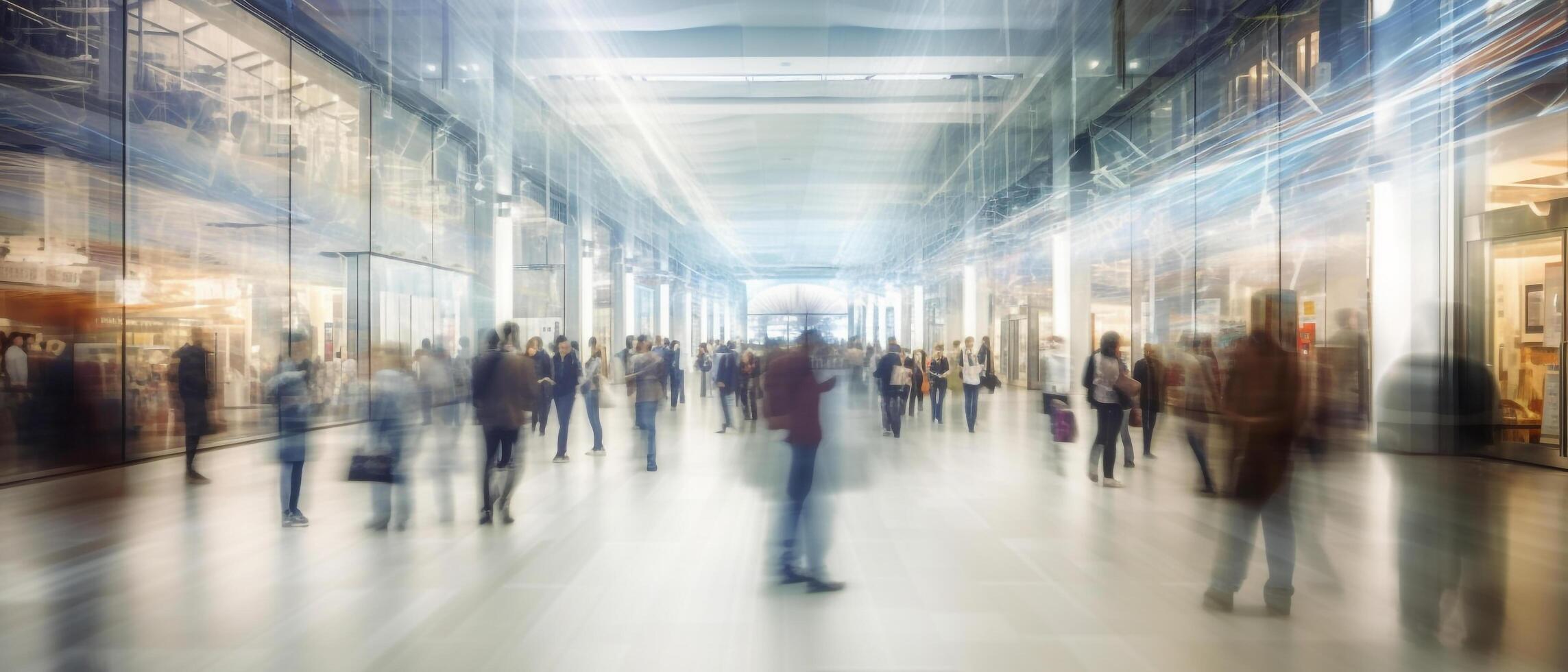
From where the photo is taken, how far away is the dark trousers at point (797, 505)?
5074mm

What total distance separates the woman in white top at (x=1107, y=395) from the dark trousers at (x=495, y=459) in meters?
5.47

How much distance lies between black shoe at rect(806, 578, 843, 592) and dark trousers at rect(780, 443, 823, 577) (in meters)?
0.14

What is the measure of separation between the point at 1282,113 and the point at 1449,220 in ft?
10.6

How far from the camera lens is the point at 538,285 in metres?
21.9

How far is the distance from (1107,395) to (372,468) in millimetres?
6644

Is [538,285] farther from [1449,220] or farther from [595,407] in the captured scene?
[1449,220]

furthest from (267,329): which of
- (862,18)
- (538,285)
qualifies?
(862,18)

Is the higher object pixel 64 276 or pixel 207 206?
pixel 207 206

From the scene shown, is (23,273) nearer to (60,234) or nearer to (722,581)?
(60,234)

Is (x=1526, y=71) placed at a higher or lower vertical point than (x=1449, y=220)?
higher

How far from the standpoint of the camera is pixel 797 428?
5109 millimetres

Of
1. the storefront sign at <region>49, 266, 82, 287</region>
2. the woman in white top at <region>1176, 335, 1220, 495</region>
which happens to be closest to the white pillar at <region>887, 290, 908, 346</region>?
the woman in white top at <region>1176, 335, 1220, 495</region>

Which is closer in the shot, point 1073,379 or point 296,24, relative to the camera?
point 296,24

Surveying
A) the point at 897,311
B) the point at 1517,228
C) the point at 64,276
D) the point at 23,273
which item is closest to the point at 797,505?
the point at 23,273
